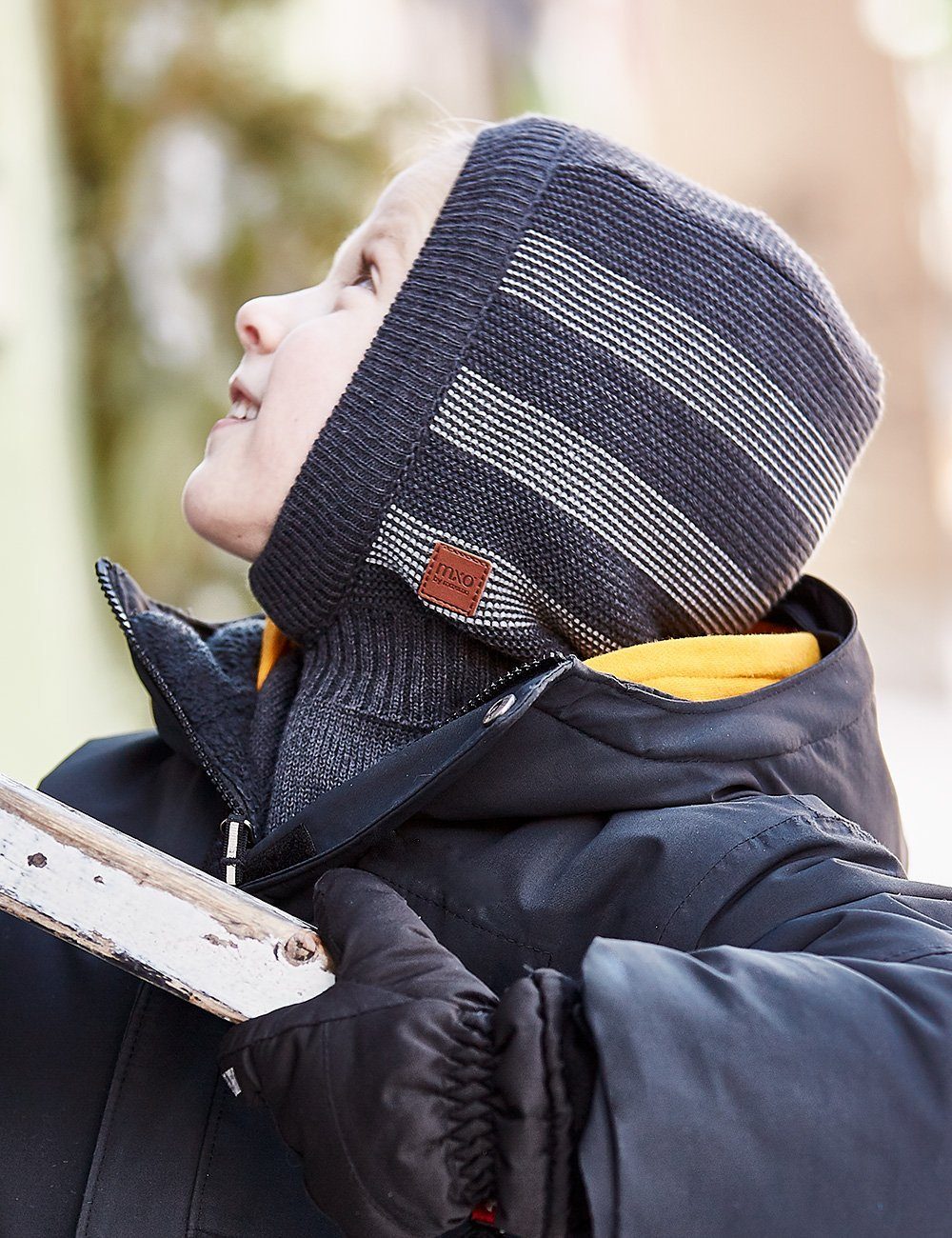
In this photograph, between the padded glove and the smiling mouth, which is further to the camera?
the smiling mouth

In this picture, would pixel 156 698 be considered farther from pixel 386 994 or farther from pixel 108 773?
pixel 386 994

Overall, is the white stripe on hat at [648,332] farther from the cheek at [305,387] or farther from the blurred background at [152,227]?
the blurred background at [152,227]

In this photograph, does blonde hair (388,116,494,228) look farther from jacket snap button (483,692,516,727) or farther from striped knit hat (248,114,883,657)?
jacket snap button (483,692,516,727)

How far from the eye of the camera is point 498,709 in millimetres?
1145

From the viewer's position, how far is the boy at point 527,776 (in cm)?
89

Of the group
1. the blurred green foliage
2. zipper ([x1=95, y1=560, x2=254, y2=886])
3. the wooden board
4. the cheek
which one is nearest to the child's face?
the cheek

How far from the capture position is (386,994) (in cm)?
93

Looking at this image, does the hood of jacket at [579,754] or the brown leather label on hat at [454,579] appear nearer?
the hood of jacket at [579,754]

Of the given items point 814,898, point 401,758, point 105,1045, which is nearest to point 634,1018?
point 814,898

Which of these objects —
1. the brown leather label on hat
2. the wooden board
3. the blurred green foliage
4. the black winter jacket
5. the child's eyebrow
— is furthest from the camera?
the blurred green foliage

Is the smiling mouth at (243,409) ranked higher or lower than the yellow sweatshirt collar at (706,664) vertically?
higher

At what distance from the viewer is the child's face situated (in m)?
1.42

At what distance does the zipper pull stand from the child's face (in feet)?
1.11

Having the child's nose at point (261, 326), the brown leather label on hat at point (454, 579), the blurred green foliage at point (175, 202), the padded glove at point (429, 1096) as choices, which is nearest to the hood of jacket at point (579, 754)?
the brown leather label on hat at point (454, 579)
